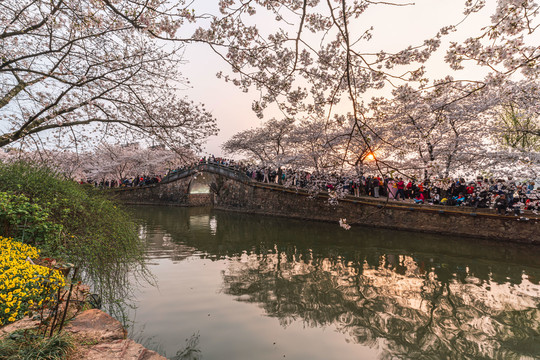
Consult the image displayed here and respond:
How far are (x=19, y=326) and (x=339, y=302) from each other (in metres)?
5.88

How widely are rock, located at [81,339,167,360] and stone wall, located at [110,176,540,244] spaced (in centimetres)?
410

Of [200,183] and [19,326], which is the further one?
[200,183]

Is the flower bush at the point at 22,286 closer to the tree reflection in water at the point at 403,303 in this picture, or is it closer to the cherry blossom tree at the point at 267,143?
the tree reflection in water at the point at 403,303

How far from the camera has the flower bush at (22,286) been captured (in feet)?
9.04

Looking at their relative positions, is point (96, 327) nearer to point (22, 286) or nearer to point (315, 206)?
point (22, 286)

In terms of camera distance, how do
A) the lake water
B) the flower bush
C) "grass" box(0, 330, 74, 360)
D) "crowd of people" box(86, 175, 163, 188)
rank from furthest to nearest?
"crowd of people" box(86, 175, 163, 188) < the lake water < the flower bush < "grass" box(0, 330, 74, 360)

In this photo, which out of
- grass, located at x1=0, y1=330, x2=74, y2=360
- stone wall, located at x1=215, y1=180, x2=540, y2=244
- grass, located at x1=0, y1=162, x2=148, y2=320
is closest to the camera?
grass, located at x1=0, y1=330, x2=74, y2=360

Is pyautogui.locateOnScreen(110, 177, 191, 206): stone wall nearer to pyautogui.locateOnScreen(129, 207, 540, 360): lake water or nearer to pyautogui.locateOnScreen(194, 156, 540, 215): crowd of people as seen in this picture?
pyautogui.locateOnScreen(194, 156, 540, 215): crowd of people

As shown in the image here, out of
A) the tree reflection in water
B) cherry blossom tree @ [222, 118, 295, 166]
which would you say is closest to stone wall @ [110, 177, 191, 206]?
cherry blossom tree @ [222, 118, 295, 166]

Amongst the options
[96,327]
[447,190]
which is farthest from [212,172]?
[96,327]

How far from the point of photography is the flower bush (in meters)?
2.75

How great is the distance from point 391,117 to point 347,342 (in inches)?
591

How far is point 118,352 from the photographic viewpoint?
2.65 meters

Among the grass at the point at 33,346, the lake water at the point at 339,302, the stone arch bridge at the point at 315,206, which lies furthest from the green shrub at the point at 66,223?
the grass at the point at 33,346
